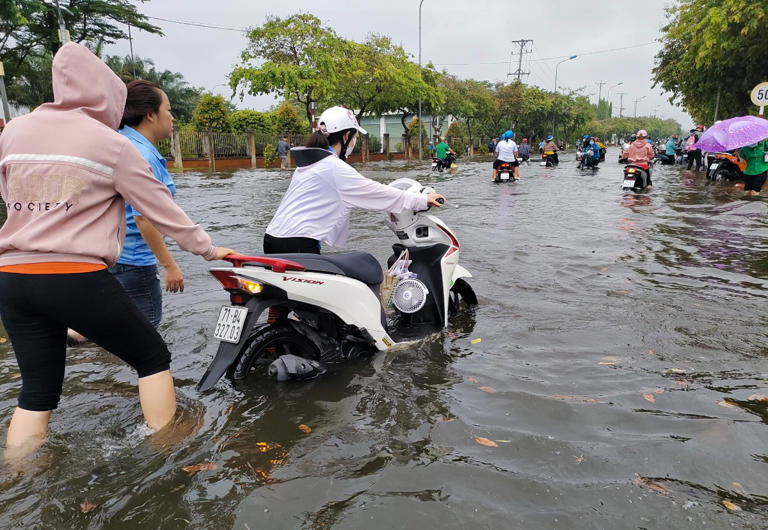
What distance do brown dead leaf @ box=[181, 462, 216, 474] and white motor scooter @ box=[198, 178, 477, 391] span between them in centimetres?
53

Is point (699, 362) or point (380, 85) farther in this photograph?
point (380, 85)

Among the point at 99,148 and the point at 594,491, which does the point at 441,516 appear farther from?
the point at 99,148

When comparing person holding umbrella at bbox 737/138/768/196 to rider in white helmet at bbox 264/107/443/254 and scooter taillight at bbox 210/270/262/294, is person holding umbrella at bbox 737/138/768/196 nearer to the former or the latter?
rider in white helmet at bbox 264/107/443/254

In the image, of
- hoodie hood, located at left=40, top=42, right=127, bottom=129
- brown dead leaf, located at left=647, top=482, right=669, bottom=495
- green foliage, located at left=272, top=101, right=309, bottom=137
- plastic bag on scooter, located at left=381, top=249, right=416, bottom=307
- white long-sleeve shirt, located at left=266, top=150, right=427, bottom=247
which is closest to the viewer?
hoodie hood, located at left=40, top=42, right=127, bottom=129

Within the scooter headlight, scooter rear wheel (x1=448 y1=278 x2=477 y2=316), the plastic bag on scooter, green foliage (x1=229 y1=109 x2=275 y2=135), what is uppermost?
green foliage (x1=229 y1=109 x2=275 y2=135)

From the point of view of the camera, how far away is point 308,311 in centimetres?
328

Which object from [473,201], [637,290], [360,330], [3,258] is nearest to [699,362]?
[637,290]

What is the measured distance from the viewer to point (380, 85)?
3472cm

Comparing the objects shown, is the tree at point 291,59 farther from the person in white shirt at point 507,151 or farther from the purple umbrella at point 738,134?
the purple umbrella at point 738,134

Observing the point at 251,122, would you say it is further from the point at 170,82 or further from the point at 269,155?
the point at 170,82

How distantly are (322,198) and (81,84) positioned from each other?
1.70m

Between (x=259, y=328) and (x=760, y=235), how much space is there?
26.0 feet

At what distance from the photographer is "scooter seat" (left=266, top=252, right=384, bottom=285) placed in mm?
3091

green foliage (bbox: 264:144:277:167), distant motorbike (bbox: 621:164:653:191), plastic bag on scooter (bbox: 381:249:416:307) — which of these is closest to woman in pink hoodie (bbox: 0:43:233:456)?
plastic bag on scooter (bbox: 381:249:416:307)
